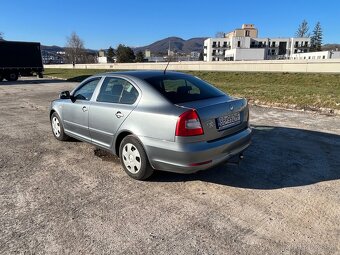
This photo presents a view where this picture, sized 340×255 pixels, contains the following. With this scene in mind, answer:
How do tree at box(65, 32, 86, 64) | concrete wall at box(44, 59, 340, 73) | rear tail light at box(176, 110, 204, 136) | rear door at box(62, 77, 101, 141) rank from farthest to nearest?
tree at box(65, 32, 86, 64) < concrete wall at box(44, 59, 340, 73) < rear door at box(62, 77, 101, 141) < rear tail light at box(176, 110, 204, 136)

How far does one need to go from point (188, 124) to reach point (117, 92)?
1.48 m

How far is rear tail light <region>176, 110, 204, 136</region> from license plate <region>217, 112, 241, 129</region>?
353 mm

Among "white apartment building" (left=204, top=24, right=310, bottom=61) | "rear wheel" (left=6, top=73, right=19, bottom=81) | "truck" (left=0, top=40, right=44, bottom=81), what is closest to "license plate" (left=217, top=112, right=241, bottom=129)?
"truck" (left=0, top=40, right=44, bottom=81)

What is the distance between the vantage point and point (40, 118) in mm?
8672

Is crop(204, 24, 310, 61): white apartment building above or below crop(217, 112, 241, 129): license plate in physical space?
above

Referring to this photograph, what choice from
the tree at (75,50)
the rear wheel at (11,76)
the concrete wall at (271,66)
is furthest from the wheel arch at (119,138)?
the tree at (75,50)

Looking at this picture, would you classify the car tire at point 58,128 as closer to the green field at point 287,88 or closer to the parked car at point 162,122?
the parked car at point 162,122

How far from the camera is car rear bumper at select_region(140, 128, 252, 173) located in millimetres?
3545

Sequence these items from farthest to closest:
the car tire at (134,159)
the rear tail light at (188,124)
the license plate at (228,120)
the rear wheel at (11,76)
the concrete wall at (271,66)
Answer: the rear wheel at (11,76) → the concrete wall at (271,66) → the car tire at (134,159) → the license plate at (228,120) → the rear tail light at (188,124)

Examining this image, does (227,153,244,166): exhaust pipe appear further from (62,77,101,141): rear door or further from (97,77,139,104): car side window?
(62,77,101,141): rear door

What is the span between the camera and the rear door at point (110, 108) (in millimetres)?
4195

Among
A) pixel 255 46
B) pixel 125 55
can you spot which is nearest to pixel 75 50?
pixel 125 55

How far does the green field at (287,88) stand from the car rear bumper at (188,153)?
6.80 meters

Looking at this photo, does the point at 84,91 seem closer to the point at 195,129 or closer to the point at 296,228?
the point at 195,129
